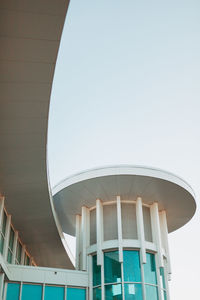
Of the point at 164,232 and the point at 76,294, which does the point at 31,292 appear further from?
the point at 164,232

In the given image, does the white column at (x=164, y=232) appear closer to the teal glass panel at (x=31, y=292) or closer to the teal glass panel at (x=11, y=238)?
the teal glass panel at (x=31, y=292)

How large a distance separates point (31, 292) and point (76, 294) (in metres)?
2.21

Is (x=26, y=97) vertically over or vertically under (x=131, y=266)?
over

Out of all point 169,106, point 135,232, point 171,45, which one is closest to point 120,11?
point 171,45

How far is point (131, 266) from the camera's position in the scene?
1845 centimetres

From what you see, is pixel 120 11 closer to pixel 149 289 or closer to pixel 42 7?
pixel 42 7

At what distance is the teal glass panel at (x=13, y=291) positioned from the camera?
16.7 metres

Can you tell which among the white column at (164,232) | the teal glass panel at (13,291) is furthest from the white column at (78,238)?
the white column at (164,232)

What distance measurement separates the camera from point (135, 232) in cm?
1977

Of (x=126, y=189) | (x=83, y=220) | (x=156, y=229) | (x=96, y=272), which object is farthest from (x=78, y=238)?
(x=156, y=229)

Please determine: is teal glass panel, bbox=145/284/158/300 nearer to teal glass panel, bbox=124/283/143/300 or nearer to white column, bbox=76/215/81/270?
teal glass panel, bbox=124/283/143/300

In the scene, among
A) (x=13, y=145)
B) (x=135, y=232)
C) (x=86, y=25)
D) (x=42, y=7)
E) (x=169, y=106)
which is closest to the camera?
(x=42, y=7)

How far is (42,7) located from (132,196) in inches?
525

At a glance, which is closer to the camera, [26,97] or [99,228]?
[26,97]
